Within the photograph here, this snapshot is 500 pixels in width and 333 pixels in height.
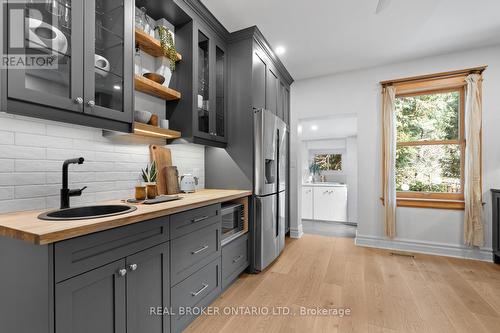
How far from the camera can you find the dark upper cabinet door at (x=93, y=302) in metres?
0.89

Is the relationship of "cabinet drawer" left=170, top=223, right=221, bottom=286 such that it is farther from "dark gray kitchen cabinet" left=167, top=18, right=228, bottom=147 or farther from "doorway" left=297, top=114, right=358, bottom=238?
"doorway" left=297, top=114, right=358, bottom=238

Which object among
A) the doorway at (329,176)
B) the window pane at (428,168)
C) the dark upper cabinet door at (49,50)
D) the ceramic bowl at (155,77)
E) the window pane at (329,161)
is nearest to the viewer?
the dark upper cabinet door at (49,50)

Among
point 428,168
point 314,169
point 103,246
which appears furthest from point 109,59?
point 314,169

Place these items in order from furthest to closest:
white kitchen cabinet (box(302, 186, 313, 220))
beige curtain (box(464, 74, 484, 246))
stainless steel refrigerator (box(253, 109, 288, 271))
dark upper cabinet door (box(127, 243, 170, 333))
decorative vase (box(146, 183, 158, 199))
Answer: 1. white kitchen cabinet (box(302, 186, 313, 220))
2. beige curtain (box(464, 74, 484, 246))
3. stainless steel refrigerator (box(253, 109, 288, 271))
4. decorative vase (box(146, 183, 158, 199))
5. dark upper cabinet door (box(127, 243, 170, 333))

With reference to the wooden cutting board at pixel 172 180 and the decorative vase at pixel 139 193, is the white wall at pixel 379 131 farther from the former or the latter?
the decorative vase at pixel 139 193

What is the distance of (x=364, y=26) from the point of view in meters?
2.51

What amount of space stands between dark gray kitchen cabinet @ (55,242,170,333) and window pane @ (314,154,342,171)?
5584mm

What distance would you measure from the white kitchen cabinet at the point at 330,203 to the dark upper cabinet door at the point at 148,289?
442 centimetres

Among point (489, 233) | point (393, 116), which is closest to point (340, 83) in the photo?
point (393, 116)

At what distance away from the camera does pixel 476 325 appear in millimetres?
1652

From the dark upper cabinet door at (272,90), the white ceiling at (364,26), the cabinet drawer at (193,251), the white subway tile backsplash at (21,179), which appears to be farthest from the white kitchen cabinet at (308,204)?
the white subway tile backsplash at (21,179)

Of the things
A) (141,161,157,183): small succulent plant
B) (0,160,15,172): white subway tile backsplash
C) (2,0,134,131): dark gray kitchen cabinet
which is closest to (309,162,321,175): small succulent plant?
(141,161,157,183): small succulent plant

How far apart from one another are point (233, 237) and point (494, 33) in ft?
12.3

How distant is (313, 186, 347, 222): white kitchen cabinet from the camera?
510cm
